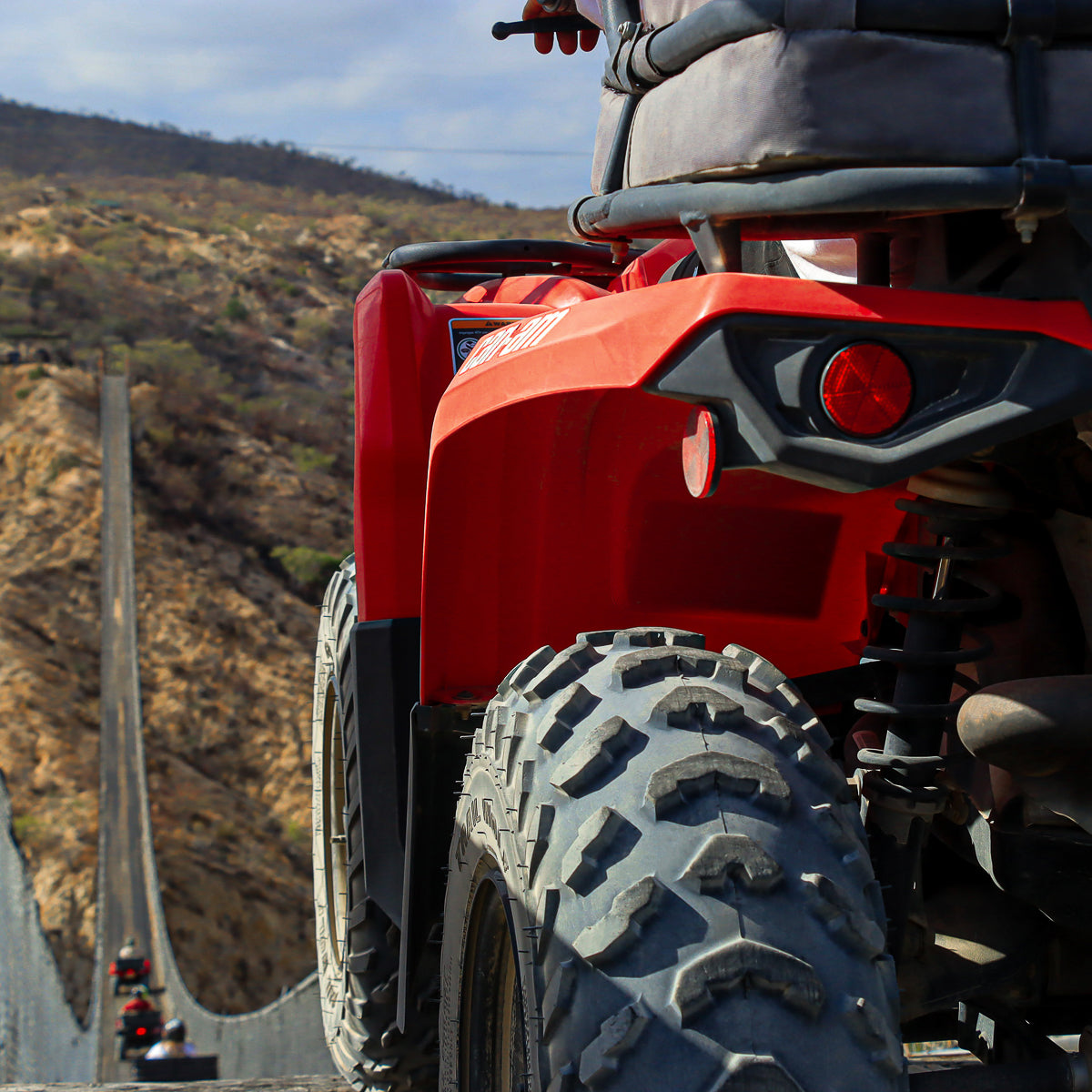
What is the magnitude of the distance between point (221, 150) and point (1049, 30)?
95143 mm

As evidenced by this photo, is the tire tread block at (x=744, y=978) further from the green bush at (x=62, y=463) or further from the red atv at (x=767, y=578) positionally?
the green bush at (x=62, y=463)

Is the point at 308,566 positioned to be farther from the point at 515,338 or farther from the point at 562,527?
the point at 515,338

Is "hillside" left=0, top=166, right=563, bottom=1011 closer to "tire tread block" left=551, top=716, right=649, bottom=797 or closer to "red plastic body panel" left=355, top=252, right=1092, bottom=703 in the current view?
"red plastic body panel" left=355, top=252, right=1092, bottom=703

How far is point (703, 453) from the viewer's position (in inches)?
64.2

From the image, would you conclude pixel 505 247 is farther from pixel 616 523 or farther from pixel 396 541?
pixel 616 523

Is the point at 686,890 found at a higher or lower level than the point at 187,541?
higher

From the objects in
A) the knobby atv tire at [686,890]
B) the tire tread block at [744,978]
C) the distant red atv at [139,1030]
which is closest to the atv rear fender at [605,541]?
the knobby atv tire at [686,890]

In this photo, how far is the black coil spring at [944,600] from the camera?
193 cm

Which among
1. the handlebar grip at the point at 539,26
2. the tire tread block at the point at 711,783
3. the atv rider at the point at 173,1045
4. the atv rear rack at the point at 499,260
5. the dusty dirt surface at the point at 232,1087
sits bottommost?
the atv rider at the point at 173,1045

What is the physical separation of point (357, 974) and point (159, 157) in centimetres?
8969

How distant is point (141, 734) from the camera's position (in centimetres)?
3041

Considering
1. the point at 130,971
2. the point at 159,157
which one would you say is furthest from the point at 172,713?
the point at 159,157

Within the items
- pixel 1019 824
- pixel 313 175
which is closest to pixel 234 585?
pixel 1019 824

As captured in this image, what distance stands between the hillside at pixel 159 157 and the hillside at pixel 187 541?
63.4 ft
